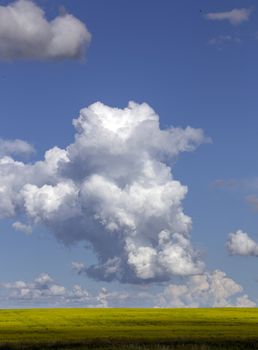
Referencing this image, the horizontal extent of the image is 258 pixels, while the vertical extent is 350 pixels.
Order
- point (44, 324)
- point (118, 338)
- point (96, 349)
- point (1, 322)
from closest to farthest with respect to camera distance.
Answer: point (96, 349)
point (118, 338)
point (44, 324)
point (1, 322)

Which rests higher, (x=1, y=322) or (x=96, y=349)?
(x=1, y=322)

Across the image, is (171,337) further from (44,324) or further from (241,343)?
(44,324)

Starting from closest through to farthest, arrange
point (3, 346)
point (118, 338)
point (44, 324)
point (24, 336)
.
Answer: point (3, 346) < point (118, 338) < point (24, 336) < point (44, 324)

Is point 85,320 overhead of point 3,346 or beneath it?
overhead

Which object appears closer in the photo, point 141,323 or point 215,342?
point 215,342

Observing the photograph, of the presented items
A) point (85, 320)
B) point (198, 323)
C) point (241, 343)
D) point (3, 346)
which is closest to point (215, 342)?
point (241, 343)

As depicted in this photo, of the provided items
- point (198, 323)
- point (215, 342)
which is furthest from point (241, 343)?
point (198, 323)

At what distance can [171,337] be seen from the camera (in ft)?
183

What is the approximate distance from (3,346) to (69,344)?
4.52 meters

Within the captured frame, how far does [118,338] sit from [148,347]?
757cm

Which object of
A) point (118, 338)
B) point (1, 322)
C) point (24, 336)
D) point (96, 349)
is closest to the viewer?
point (96, 349)

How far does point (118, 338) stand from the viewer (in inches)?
2147

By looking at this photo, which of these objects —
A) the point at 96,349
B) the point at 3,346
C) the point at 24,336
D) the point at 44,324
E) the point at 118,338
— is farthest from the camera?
the point at 44,324

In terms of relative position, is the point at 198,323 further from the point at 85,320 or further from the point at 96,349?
the point at 96,349
